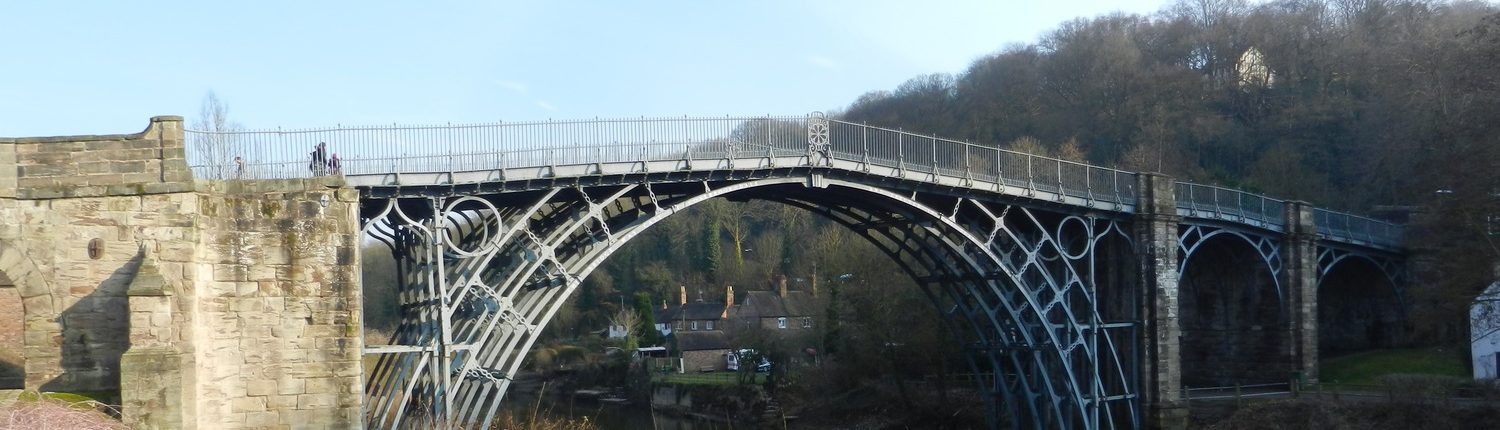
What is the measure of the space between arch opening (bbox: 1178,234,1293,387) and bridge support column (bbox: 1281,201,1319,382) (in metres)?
0.29

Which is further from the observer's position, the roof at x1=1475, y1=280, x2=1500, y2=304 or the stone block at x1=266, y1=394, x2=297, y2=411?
the roof at x1=1475, y1=280, x2=1500, y2=304

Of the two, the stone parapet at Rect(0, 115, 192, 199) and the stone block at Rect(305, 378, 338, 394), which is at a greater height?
the stone parapet at Rect(0, 115, 192, 199)

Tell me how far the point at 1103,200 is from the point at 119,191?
18.7 metres

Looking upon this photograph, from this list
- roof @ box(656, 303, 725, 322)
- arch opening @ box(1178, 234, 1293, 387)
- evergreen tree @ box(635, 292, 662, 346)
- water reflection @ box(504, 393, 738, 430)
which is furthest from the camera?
roof @ box(656, 303, 725, 322)

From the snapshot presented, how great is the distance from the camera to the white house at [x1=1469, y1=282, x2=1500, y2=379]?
26.1 metres

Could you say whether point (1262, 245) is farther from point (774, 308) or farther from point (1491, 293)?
point (774, 308)

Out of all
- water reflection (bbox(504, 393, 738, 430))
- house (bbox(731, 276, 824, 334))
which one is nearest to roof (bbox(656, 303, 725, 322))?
house (bbox(731, 276, 824, 334))

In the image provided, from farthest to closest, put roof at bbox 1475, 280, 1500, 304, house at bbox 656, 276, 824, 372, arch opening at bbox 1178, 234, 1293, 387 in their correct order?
1. house at bbox 656, 276, 824, 372
2. arch opening at bbox 1178, 234, 1293, 387
3. roof at bbox 1475, 280, 1500, 304

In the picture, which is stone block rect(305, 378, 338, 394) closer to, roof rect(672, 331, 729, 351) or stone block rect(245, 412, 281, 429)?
stone block rect(245, 412, 281, 429)

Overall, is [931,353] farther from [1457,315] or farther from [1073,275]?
[1457,315]

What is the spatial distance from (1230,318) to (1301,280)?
228 centimetres

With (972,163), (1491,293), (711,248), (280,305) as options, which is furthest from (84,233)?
(711,248)

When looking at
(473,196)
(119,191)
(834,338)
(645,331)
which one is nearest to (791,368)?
(834,338)

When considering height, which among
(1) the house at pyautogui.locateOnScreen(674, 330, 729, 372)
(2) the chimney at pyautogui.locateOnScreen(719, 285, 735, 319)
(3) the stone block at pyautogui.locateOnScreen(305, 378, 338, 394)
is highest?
(3) the stone block at pyautogui.locateOnScreen(305, 378, 338, 394)
